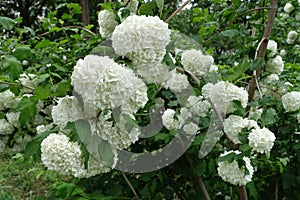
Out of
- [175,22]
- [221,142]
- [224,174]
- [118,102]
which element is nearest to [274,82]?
[221,142]

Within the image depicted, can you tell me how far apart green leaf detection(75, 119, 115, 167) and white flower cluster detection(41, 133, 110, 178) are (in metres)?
0.07

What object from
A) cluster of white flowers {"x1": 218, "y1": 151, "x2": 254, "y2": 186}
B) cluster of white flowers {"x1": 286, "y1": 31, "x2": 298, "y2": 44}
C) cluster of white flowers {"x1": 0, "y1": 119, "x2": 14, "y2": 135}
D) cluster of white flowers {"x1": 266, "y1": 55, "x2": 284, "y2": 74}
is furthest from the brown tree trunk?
cluster of white flowers {"x1": 218, "y1": 151, "x2": 254, "y2": 186}

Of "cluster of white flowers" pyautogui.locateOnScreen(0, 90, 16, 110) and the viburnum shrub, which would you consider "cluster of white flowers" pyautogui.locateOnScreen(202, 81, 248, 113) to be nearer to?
the viburnum shrub

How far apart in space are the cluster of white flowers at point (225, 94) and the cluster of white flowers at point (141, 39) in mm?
488

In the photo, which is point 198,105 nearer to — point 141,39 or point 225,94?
point 225,94

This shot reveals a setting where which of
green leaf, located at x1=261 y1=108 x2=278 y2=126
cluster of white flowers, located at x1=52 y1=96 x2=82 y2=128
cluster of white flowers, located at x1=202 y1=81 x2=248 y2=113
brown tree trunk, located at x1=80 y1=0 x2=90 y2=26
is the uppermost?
cluster of white flowers, located at x1=52 y1=96 x2=82 y2=128

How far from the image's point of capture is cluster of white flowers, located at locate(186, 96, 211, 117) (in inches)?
69.8

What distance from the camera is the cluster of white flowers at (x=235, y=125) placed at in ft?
5.12

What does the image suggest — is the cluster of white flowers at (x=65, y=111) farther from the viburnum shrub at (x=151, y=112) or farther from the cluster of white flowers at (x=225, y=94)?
the cluster of white flowers at (x=225, y=94)

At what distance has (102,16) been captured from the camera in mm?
1505

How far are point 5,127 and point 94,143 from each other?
109cm

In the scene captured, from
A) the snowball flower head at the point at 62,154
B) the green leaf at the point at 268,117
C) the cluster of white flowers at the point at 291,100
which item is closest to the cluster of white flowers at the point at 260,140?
the green leaf at the point at 268,117

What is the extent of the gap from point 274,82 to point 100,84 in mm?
1341

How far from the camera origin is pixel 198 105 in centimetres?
182
